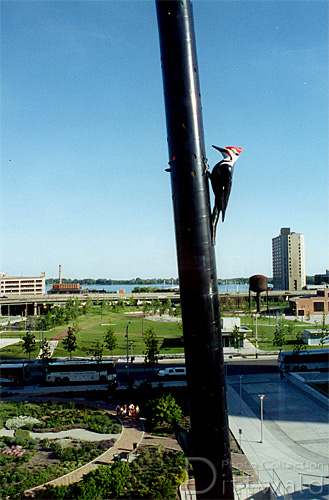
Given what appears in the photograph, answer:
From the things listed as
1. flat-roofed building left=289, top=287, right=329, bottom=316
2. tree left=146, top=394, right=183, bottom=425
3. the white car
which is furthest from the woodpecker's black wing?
flat-roofed building left=289, top=287, right=329, bottom=316

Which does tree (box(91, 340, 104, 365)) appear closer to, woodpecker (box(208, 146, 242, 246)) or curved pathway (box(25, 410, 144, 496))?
curved pathway (box(25, 410, 144, 496))

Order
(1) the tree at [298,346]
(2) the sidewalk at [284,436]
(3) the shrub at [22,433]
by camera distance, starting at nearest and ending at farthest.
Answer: (2) the sidewalk at [284,436]
(3) the shrub at [22,433]
(1) the tree at [298,346]

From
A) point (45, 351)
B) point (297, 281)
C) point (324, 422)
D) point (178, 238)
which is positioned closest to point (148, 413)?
point (324, 422)

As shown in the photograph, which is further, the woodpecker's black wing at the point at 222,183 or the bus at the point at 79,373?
the bus at the point at 79,373

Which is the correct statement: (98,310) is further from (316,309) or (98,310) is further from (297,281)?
(297,281)

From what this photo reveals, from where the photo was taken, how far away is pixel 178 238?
9570 millimetres

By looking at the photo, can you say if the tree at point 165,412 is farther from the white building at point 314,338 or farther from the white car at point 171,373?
the white building at point 314,338

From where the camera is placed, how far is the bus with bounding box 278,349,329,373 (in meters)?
46.4

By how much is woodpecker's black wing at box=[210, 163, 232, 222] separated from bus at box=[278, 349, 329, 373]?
38896mm

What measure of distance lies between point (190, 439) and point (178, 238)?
480 cm

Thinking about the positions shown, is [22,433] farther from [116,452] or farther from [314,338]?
[314,338]

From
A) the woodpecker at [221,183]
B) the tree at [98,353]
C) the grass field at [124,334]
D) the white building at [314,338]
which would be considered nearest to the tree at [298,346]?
the white building at [314,338]

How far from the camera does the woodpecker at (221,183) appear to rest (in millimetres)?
9820

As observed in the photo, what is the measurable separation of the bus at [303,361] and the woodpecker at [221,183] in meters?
38.8
